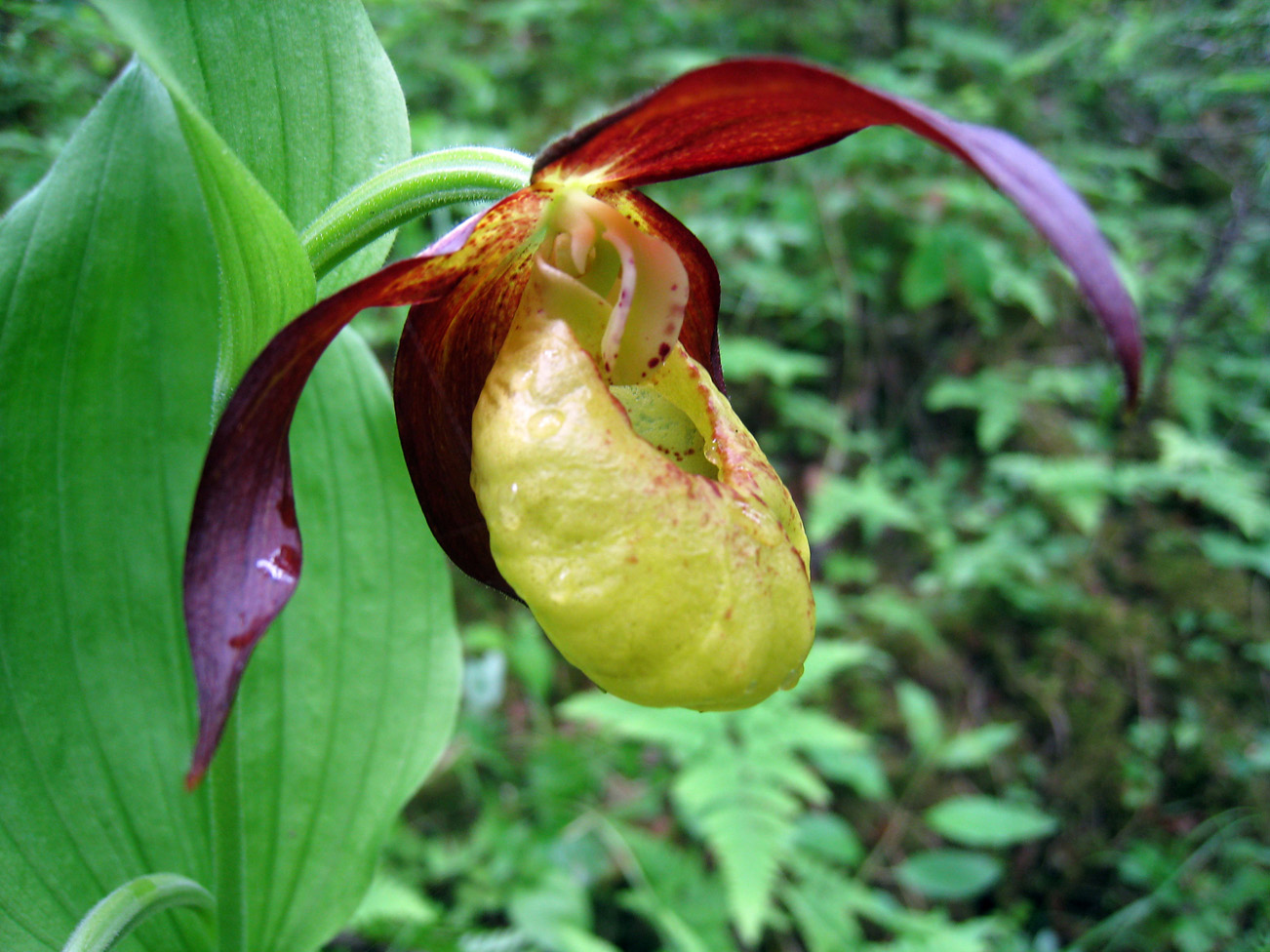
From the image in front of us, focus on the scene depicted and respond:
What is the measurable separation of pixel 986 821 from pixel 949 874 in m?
0.15

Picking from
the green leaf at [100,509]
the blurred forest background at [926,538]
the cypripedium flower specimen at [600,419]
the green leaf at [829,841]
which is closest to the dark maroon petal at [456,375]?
the cypripedium flower specimen at [600,419]

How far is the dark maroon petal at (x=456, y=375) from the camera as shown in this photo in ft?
2.30

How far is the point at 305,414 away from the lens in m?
0.88

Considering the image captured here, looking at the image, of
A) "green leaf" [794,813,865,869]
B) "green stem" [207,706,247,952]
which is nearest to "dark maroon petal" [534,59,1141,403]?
"green stem" [207,706,247,952]

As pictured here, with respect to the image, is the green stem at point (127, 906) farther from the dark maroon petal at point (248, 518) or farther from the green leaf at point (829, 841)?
the green leaf at point (829, 841)

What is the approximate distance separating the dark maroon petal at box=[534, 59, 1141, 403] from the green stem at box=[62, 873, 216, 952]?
669 mm

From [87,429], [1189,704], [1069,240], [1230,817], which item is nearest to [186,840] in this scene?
[87,429]

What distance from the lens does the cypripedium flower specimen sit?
49 cm

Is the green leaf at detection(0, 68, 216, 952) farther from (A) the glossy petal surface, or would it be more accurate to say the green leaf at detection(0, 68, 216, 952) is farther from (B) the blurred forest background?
(B) the blurred forest background

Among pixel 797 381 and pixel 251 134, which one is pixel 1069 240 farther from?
pixel 797 381

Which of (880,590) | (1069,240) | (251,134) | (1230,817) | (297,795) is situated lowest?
(1230,817)

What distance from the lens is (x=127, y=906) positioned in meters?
0.63

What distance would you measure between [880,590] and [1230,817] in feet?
3.27

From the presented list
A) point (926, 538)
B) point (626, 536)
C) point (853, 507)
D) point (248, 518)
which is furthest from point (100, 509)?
point (926, 538)
